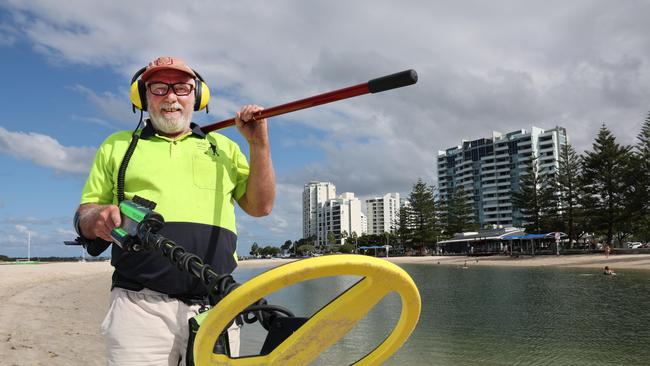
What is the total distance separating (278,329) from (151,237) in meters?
0.60

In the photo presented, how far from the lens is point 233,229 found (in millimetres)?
2379

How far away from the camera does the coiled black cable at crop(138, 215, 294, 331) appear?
64.9 inches

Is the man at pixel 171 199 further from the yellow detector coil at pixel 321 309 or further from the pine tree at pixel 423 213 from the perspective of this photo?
the pine tree at pixel 423 213

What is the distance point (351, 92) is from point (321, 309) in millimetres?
886

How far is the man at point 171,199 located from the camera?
204cm

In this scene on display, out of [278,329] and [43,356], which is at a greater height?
[278,329]

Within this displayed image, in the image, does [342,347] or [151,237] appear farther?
[342,347]

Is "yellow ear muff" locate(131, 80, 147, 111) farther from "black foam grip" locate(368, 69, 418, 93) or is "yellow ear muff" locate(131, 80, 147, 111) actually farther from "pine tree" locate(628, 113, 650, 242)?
"pine tree" locate(628, 113, 650, 242)

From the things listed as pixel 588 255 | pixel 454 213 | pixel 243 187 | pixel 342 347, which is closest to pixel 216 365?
pixel 243 187

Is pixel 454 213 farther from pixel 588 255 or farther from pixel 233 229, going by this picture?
pixel 233 229

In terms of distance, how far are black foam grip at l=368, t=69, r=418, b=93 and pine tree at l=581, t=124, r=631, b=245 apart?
6822cm

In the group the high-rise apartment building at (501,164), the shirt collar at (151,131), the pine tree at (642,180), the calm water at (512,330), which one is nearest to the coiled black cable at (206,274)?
the shirt collar at (151,131)

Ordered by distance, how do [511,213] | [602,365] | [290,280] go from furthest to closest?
[511,213] < [602,365] < [290,280]

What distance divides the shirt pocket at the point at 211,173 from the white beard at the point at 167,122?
0.20m
